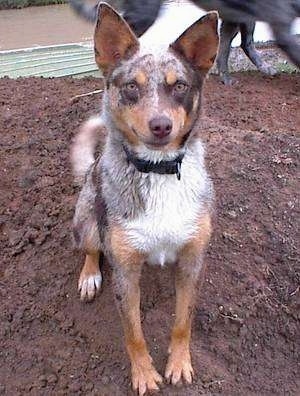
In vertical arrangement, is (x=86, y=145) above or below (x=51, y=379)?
above

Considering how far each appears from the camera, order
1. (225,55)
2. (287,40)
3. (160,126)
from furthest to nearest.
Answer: (225,55), (287,40), (160,126)

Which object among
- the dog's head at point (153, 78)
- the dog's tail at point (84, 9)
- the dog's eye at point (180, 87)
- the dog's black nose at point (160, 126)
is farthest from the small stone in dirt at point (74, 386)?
the dog's tail at point (84, 9)

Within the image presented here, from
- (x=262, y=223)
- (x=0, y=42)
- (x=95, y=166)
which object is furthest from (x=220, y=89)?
(x=0, y=42)

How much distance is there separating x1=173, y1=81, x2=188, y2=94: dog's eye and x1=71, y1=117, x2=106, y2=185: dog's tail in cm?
118

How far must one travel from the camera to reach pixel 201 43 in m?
2.57

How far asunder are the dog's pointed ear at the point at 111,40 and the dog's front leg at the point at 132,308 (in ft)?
2.32

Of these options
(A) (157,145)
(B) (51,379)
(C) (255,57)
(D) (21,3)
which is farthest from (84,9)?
(D) (21,3)

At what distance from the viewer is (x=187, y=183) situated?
280cm

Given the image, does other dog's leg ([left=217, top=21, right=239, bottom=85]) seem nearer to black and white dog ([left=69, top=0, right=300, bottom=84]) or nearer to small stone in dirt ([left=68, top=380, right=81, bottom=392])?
black and white dog ([left=69, top=0, right=300, bottom=84])

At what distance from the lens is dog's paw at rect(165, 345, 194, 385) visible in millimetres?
3113

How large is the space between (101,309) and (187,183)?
1.01 meters

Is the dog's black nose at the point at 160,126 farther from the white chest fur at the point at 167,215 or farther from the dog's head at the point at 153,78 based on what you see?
the white chest fur at the point at 167,215

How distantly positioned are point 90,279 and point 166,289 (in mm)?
402

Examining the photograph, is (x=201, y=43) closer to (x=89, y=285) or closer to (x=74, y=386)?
(x=89, y=285)
